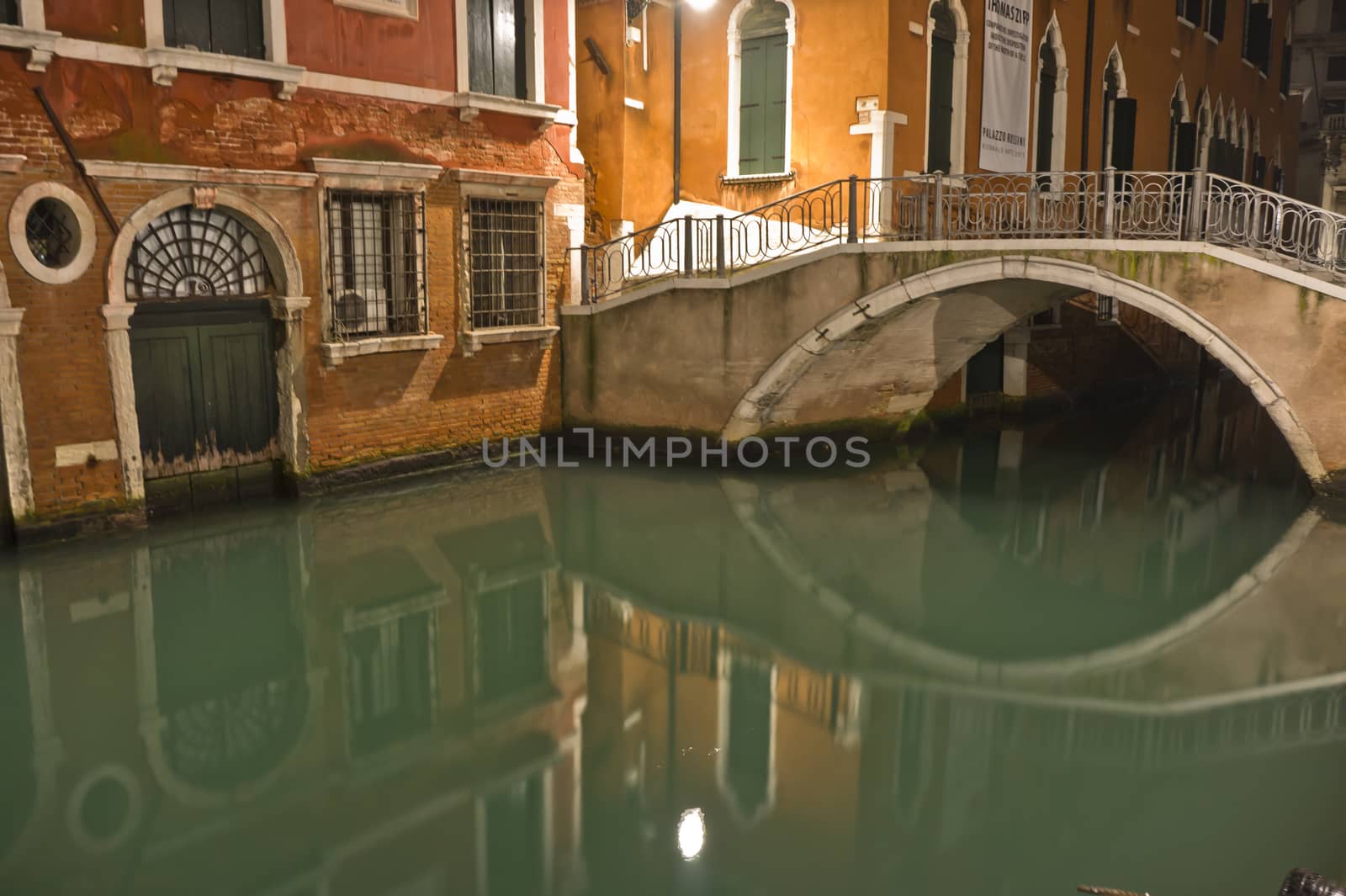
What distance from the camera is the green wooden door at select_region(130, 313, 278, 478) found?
923cm

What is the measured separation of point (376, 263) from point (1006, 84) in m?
8.39

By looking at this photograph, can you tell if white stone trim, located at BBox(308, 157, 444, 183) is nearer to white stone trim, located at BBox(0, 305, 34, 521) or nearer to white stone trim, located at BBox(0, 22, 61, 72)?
white stone trim, located at BBox(0, 22, 61, 72)

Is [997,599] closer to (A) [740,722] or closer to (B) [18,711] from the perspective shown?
(A) [740,722]

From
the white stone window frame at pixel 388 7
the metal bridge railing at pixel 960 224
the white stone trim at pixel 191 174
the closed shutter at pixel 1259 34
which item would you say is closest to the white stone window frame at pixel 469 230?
the metal bridge railing at pixel 960 224

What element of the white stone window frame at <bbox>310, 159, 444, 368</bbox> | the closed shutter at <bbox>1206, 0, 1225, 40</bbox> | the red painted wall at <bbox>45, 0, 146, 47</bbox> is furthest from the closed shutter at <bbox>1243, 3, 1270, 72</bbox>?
the red painted wall at <bbox>45, 0, 146, 47</bbox>

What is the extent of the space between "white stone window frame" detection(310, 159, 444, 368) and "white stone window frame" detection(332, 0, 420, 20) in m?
1.31

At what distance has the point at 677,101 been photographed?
13695mm

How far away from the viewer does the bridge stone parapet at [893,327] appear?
375 inches

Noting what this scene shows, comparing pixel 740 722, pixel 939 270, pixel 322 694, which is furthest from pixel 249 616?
pixel 939 270

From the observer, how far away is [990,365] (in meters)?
15.9

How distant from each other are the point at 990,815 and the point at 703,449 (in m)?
7.42

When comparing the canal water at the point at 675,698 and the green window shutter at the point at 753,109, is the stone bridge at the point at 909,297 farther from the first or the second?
the canal water at the point at 675,698

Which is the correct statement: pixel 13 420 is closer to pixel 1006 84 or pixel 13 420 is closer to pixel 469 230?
pixel 469 230

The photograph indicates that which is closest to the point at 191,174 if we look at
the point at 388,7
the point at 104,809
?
the point at 388,7
